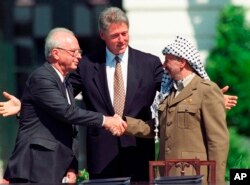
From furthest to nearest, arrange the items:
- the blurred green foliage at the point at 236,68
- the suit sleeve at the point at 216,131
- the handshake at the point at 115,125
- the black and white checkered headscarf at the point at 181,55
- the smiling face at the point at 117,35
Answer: the blurred green foliage at the point at 236,68 < the smiling face at the point at 117,35 < the handshake at the point at 115,125 < the black and white checkered headscarf at the point at 181,55 < the suit sleeve at the point at 216,131

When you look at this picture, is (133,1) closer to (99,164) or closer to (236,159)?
(236,159)

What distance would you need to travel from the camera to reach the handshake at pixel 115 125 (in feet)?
24.2

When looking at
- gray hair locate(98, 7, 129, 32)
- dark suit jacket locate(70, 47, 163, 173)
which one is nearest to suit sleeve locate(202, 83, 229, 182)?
dark suit jacket locate(70, 47, 163, 173)

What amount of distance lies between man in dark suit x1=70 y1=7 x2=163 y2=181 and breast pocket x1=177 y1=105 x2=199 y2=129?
0.57 meters

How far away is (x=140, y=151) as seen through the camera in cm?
786

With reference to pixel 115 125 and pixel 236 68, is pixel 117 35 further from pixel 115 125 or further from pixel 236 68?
pixel 236 68

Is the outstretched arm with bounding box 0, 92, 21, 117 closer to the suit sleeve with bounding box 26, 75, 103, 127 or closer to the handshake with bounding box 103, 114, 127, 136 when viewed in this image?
the suit sleeve with bounding box 26, 75, 103, 127

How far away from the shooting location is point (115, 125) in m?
7.41

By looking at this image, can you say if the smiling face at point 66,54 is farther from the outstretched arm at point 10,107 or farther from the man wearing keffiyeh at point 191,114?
the man wearing keffiyeh at point 191,114

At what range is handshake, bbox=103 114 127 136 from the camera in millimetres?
7387

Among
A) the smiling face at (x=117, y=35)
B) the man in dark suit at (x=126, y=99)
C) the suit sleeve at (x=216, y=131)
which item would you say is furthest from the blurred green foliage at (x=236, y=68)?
the suit sleeve at (x=216, y=131)

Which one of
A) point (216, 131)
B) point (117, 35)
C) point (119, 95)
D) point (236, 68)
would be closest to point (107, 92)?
point (119, 95)

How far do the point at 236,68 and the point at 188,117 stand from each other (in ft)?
7.49

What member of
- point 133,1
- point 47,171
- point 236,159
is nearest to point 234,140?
point 236,159
